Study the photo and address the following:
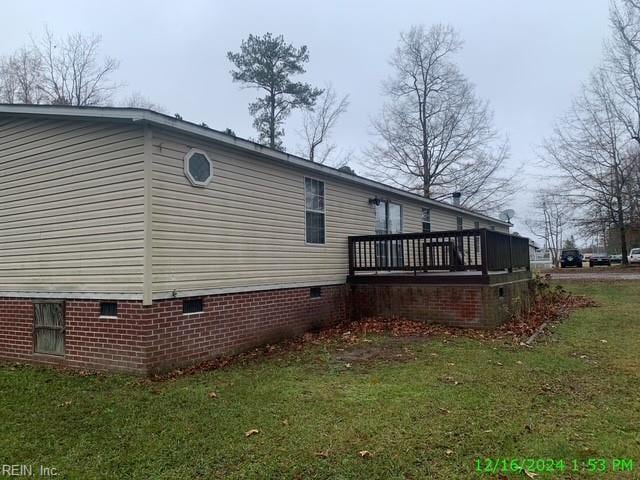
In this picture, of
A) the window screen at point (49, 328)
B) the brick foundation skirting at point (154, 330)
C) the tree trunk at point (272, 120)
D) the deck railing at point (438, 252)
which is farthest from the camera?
the tree trunk at point (272, 120)

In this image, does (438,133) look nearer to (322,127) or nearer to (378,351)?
(322,127)

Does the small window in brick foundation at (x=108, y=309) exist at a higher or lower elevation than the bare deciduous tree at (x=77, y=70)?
lower

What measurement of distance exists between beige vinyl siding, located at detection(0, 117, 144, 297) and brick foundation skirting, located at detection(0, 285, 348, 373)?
0.35m

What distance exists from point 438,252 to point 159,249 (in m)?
6.11

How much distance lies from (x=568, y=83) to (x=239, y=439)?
3311 cm

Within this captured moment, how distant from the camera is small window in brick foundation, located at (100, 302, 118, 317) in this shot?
21.0ft

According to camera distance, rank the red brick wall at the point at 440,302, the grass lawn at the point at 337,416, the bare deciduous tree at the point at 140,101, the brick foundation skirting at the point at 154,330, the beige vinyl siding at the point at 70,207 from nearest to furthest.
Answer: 1. the grass lawn at the point at 337,416
2. the brick foundation skirting at the point at 154,330
3. the beige vinyl siding at the point at 70,207
4. the red brick wall at the point at 440,302
5. the bare deciduous tree at the point at 140,101

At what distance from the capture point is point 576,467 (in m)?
3.33

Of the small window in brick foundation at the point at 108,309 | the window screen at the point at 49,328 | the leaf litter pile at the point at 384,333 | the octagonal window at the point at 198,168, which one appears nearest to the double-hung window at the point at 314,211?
the leaf litter pile at the point at 384,333

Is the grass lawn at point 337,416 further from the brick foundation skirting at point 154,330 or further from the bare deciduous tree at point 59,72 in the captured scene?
the bare deciduous tree at point 59,72

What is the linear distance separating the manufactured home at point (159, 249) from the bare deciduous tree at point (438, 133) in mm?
18538

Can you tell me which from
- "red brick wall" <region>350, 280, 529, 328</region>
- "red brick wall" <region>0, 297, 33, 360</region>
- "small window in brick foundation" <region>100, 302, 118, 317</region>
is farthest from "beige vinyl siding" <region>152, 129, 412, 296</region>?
"red brick wall" <region>0, 297, 33, 360</region>

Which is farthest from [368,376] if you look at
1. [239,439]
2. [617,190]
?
[617,190]

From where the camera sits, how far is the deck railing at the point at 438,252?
9203 mm
